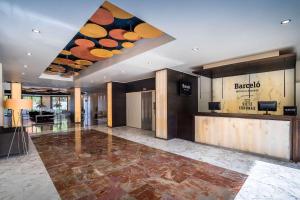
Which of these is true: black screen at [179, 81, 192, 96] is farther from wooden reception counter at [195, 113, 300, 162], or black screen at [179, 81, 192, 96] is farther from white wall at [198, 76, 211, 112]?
wooden reception counter at [195, 113, 300, 162]

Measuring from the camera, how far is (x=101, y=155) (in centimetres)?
450

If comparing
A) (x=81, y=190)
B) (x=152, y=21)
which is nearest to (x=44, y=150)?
(x=81, y=190)

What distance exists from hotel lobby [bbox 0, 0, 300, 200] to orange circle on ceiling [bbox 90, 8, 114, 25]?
2 centimetres

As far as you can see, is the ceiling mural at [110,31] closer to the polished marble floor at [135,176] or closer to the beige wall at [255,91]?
the polished marble floor at [135,176]

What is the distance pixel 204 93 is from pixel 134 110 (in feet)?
15.1

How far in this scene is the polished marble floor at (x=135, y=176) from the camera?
2.59 metres

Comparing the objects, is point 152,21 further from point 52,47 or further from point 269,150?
point 269,150

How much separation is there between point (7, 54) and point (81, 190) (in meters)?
4.89

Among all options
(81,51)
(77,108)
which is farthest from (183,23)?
(77,108)

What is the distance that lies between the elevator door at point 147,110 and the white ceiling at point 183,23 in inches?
187

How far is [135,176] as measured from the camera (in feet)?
10.5

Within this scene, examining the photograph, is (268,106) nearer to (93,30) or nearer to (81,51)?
(93,30)

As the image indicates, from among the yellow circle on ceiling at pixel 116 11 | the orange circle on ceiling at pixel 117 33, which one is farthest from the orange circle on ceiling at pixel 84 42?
the yellow circle on ceiling at pixel 116 11

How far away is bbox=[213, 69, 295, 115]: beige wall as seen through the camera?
591 centimetres
